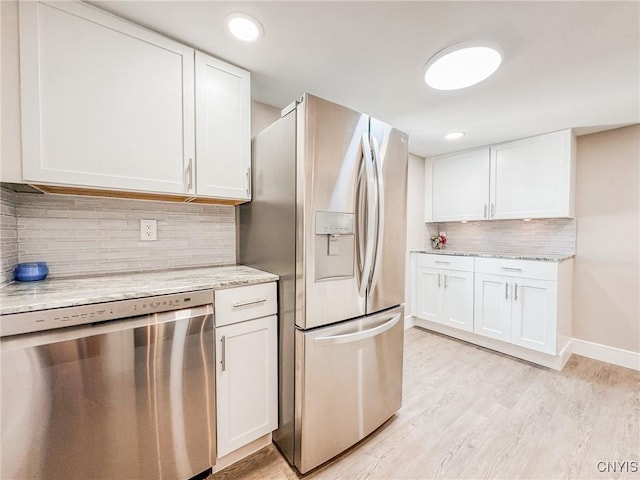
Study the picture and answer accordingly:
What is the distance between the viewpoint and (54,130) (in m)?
1.14

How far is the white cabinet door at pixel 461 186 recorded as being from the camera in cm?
302

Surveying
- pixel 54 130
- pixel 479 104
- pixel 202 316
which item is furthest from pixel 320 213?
pixel 479 104

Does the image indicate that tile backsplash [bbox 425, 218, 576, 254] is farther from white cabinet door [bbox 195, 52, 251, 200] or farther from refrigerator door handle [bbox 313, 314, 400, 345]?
white cabinet door [bbox 195, 52, 251, 200]

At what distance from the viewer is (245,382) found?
1395 millimetres

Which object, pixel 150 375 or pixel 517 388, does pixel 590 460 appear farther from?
pixel 150 375

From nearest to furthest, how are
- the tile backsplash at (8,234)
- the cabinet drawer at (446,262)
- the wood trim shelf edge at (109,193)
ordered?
the tile backsplash at (8,234) < the wood trim shelf edge at (109,193) < the cabinet drawer at (446,262)

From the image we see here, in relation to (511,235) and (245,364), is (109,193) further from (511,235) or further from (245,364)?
(511,235)

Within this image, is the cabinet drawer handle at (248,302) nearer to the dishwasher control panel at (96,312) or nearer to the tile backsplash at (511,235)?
the dishwasher control panel at (96,312)

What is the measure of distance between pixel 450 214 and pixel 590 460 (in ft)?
7.75

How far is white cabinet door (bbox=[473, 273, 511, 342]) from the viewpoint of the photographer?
8.56 feet

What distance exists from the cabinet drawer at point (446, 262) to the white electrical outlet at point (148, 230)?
2786 mm

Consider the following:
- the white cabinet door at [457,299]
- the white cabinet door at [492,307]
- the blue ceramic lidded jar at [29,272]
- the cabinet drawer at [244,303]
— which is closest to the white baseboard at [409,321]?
the white cabinet door at [457,299]

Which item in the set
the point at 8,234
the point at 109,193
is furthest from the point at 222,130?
the point at 8,234

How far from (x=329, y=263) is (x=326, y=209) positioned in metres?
0.28
